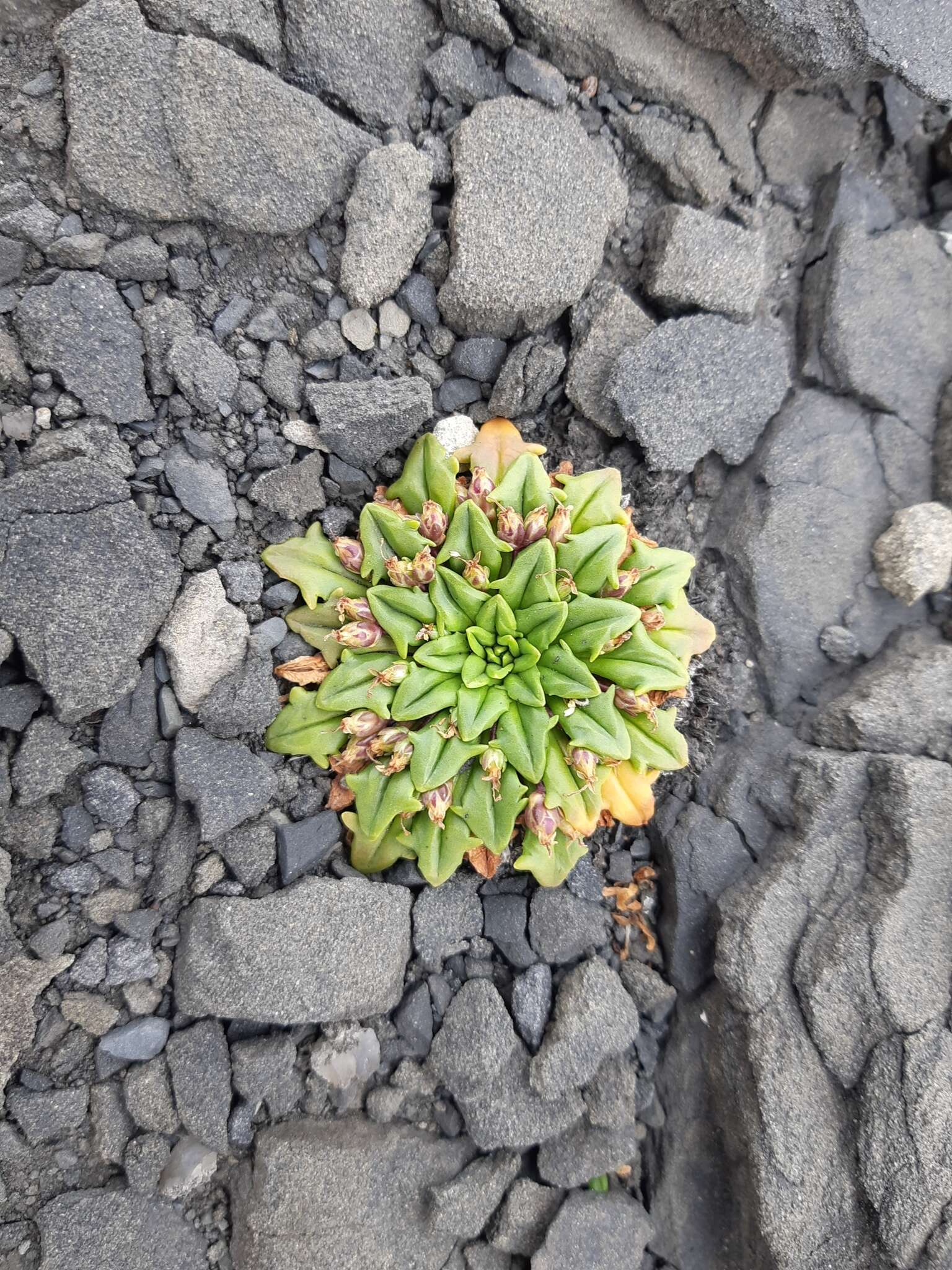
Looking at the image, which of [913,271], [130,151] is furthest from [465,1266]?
[913,271]

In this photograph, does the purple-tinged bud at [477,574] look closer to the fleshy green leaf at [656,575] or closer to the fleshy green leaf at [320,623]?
the fleshy green leaf at [320,623]

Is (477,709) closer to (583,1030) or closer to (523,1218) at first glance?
(583,1030)

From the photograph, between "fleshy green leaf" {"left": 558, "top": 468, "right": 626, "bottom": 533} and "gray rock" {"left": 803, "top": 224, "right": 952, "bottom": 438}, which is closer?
"fleshy green leaf" {"left": 558, "top": 468, "right": 626, "bottom": 533}

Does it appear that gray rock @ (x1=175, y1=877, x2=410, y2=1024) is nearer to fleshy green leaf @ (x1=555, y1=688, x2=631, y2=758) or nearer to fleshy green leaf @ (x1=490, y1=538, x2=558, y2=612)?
fleshy green leaf @ (x1=555, y1=688, x2=631, y2=758)

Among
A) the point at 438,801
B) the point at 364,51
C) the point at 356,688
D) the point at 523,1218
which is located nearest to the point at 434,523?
the point at 356,688

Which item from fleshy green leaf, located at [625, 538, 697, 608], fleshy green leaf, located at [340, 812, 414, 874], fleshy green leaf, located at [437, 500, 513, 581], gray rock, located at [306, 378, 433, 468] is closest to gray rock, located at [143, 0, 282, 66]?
gray rock, located at [306, 378, 433, 468]

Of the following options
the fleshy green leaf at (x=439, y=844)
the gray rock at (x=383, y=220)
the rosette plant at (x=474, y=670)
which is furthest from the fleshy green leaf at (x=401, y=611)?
the gray rock at (x=383, y=220)

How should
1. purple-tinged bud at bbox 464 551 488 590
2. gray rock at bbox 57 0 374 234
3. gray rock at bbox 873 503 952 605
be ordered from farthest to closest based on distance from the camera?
gray rock at bbox 873 503 952 605
purple-tinged bud at bbox 464 551 488 590
gray rock at bbox 57 0 374 234
